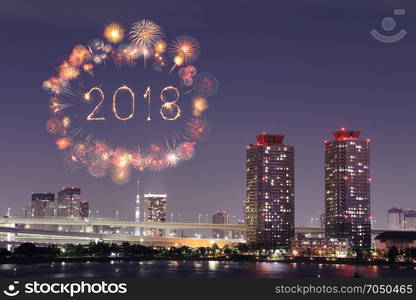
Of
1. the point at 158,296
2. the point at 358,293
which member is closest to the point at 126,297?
the point at 158,296

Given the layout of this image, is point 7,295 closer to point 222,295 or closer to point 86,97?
point 222,295

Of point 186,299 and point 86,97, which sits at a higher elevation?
point 86,97

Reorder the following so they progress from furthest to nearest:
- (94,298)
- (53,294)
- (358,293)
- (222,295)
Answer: (222,295), (358,293), (94,298), (53,294)

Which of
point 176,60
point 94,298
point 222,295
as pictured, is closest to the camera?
point 94,298

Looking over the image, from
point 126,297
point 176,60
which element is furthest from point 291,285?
point 176,60

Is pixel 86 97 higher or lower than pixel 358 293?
higher

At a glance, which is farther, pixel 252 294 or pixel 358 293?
pixel 252 294

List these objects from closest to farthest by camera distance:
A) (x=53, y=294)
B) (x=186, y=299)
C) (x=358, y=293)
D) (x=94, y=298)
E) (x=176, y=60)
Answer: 1. (x=53, y=294)
2. (x=94, y=298)
3. (x=358, y=293)
4. (x=186, y=299)
5. (x=176, y=60)

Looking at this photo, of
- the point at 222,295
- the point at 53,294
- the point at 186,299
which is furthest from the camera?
the point at 222,295

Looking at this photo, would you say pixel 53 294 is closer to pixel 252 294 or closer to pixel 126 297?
pixel 126 297
